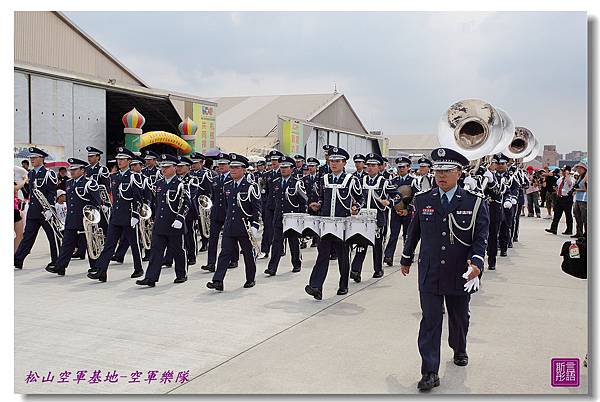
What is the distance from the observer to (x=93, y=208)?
9.12 metres

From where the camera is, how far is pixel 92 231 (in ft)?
30.1

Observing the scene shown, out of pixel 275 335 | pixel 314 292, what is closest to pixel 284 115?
pixel 314 292

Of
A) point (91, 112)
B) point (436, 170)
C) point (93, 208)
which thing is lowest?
point (93, 208)

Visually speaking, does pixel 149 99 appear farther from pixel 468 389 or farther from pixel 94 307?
pixel 468 389

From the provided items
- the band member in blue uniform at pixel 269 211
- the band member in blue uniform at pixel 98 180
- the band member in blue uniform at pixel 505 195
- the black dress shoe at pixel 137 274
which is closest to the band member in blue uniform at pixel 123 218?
the black dress shoe at pixel 137 274

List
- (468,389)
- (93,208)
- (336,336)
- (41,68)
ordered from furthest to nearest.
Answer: (41,68)
(93,208)
(336,336)
(468,389)

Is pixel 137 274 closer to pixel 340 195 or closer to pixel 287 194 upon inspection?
pixel 287 194

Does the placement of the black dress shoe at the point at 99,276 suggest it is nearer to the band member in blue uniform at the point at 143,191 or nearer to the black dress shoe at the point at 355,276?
the band member in blue uniform at the point at 143,191

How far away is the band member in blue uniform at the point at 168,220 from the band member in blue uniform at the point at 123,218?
61cm

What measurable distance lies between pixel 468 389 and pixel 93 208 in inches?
253

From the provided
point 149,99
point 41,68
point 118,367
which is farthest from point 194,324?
point 149,99

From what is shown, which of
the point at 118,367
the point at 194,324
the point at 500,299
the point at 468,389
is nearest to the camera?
the point at 468,389

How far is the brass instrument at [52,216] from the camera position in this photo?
9375mm

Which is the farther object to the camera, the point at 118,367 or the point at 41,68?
the point at 41,68
